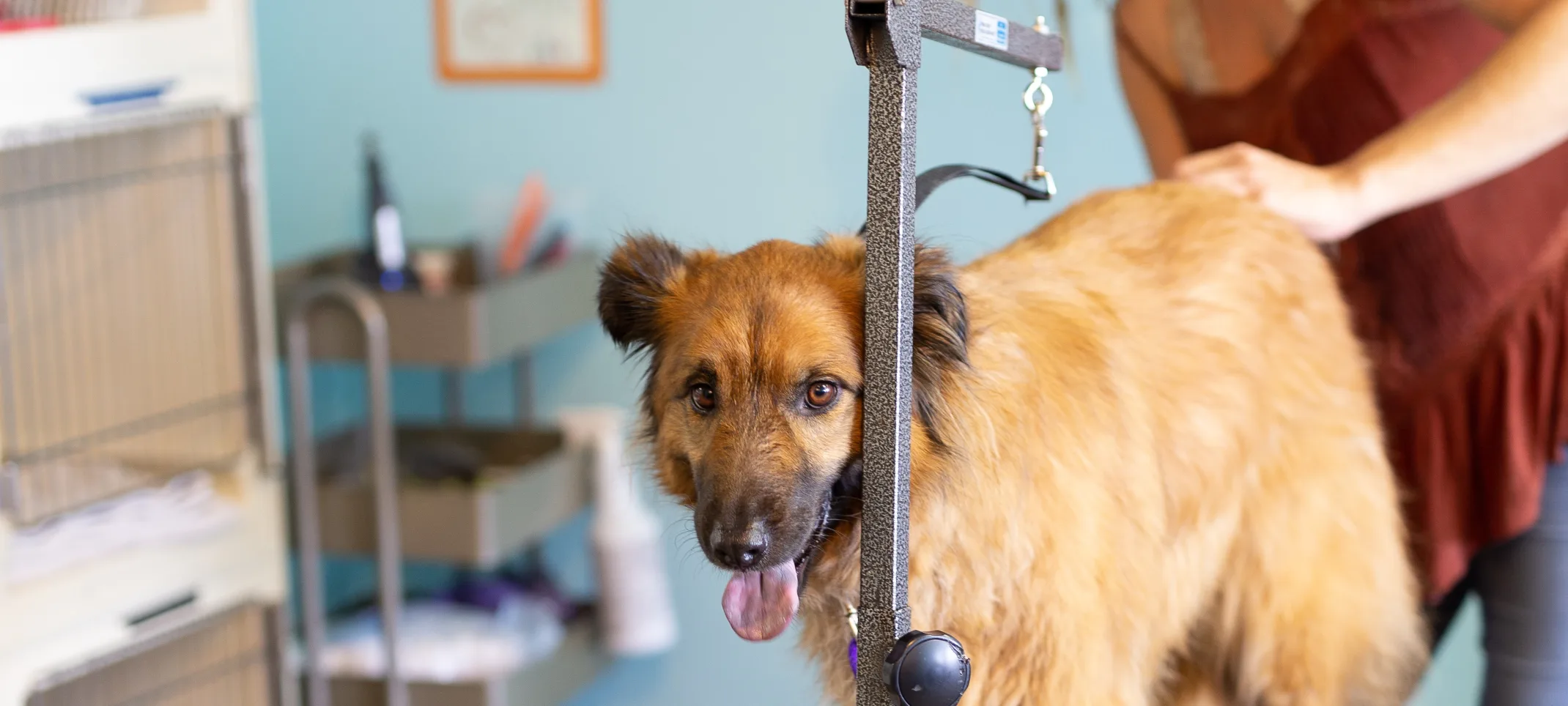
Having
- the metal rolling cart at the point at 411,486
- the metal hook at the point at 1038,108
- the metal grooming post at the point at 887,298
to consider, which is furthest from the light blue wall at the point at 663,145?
the metal grooming post at the point at 887,298

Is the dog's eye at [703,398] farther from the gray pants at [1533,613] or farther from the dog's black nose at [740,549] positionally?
the gray pants at [1533,613]

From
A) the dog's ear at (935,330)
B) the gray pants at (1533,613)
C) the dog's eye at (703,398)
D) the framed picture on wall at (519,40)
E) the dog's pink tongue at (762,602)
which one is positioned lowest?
the gray pants at (1533,613)

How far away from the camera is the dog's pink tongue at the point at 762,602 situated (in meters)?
1.01

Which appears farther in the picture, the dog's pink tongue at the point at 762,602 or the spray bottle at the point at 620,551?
the spray bottle at the point at 620,551

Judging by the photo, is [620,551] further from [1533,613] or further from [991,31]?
[991,31]

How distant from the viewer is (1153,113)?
5.92 feet

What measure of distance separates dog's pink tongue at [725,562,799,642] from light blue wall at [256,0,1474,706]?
148 centimetres

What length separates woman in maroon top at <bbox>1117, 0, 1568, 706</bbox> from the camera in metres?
1.35

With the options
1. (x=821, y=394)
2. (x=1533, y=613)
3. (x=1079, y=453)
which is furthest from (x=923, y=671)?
(x=1533, y=613)

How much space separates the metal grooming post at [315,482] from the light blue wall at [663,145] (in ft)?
1.58

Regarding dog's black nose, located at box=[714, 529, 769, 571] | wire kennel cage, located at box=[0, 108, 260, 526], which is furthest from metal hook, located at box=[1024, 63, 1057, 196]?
wire kennel cage, located at box=[0, 108, 260, 526]

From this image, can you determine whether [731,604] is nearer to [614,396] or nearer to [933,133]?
[933,133]

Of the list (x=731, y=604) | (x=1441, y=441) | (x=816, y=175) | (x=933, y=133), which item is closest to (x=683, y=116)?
(x=816, y=175)

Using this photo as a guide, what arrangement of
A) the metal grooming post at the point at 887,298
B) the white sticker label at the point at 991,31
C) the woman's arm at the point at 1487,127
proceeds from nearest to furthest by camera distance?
the metal grooming post at the point at 887,298 → the white sticker label at the point at 991,31 → the woman's arm at the point at 1487,127
